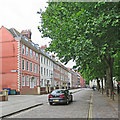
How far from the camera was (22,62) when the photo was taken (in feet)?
113

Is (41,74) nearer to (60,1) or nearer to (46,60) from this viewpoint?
(46,60)

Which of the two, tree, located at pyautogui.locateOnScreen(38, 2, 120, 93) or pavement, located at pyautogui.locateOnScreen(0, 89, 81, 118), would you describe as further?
pavement, located at pyautogui.locateOnScreen(0, 89, 81, 118)

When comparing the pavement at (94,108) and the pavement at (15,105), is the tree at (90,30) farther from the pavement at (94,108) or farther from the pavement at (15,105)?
the pavement at (15,105)

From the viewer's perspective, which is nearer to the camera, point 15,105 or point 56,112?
point 56,112

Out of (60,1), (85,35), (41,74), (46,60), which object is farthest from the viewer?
(46,60)

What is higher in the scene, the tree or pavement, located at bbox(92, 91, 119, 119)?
the tree

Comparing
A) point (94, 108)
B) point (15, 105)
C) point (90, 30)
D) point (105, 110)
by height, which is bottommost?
point (15, 105)

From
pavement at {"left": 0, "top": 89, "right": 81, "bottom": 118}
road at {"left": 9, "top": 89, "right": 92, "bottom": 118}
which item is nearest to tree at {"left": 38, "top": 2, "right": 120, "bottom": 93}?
road at {"left": 9, "top": 89, "right": 92, "bottom": 118}

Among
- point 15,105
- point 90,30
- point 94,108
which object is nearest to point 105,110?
point 94,108

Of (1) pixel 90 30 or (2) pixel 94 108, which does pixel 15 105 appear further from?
(1) pixel 90 30

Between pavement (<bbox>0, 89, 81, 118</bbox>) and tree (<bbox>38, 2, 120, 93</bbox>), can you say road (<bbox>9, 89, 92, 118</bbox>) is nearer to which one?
pavement (<bbox>0, 89, 81, 118</bbox>)

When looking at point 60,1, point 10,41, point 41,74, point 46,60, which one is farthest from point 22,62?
point 60,1

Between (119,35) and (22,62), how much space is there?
25725 mm

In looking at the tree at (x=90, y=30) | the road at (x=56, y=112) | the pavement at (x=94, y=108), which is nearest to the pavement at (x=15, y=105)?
the pavement at (x=94, y=108)
